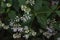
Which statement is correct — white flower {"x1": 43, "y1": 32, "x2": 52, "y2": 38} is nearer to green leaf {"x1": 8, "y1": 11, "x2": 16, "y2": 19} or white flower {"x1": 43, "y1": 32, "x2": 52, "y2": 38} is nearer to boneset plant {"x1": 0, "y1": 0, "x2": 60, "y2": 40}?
boneset plant {"x1": 0, "y1": 0, "x2": 60, "y2": 40}

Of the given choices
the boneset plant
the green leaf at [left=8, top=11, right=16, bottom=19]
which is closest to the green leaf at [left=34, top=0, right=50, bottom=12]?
the boneset plant

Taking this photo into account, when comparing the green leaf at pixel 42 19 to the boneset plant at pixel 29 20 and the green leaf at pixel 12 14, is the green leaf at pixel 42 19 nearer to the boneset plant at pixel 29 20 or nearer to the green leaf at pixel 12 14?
the boneset plant at pixel 29 20

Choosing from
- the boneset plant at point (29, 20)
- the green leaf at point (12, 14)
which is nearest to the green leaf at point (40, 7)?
the boneset plant at point (29, 20)

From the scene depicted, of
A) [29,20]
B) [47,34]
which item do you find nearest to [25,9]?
[29,20]

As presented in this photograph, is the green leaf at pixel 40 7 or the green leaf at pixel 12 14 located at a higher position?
the green leaf at pixel 40 7

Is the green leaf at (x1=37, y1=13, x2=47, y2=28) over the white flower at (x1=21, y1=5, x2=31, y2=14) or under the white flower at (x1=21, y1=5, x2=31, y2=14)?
under

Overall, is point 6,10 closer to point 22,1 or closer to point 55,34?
point 22,1

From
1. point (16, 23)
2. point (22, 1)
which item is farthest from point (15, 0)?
point (16, 23)

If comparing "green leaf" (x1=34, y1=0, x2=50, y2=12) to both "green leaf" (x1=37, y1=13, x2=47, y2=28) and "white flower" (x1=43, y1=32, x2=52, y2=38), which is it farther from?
"white flower" (x1=43, y1=32, x2=52, y2=38)
